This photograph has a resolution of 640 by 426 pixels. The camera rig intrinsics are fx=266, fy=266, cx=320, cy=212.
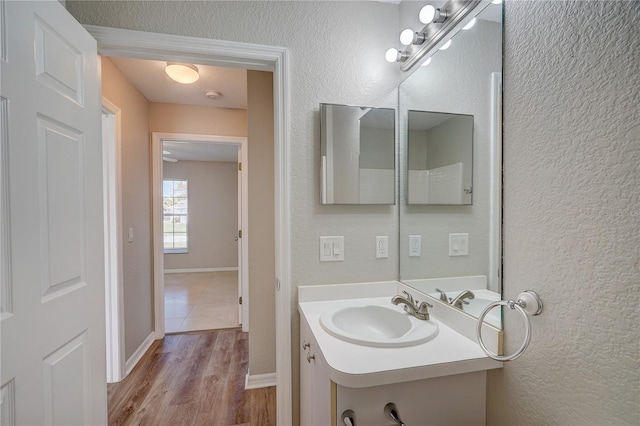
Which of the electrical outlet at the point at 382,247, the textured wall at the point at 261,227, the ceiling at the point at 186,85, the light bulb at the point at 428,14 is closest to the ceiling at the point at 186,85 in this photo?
the ceiling at the point at 186,85

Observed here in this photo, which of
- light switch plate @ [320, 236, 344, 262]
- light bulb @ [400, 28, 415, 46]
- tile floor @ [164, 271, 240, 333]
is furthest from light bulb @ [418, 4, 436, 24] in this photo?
tile floor @ [164, 271, 240, 333]

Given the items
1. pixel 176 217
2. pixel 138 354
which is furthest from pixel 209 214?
pixel 138 354

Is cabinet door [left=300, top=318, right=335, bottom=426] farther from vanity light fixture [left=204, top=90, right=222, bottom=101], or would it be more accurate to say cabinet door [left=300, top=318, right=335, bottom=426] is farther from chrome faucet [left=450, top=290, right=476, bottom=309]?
vanity light fixture [left=204, top=90, right=222, bottom=101]

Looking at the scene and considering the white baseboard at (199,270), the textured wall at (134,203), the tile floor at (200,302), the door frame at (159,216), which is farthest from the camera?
the white baseboard at (199,270)

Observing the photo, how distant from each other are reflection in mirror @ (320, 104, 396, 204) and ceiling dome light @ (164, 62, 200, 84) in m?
1.32

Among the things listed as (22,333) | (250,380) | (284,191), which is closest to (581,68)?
(284,191)

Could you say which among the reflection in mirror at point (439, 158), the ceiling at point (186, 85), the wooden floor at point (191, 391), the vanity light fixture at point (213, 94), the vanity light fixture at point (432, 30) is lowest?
the wooden floor at point (191, 391)

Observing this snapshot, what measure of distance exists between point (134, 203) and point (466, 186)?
2.54 meters

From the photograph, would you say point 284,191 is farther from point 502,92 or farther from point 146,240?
point 146,240

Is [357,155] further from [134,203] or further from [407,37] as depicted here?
[134,203]

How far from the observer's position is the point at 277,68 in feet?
4.30

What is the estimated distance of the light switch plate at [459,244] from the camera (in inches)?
41.5

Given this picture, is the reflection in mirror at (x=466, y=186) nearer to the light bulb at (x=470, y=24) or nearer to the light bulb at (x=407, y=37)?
the light bulb at (x=470, y=24)

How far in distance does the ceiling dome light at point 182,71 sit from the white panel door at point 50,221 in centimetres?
88
